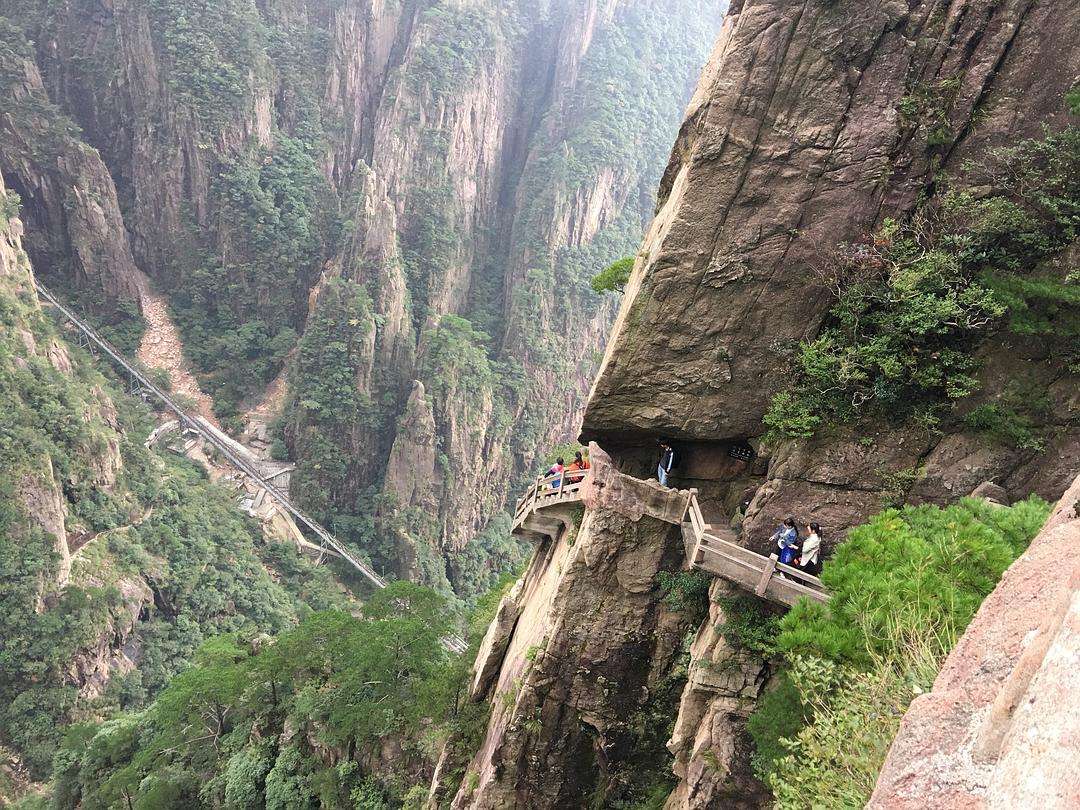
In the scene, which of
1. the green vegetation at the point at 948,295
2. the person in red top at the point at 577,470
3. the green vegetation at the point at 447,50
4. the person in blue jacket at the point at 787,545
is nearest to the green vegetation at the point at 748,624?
the person in blue jacket at the point at 787,545

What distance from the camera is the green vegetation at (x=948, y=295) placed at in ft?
27.3

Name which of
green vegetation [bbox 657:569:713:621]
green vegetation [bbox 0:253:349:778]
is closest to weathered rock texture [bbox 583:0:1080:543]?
green vegetation [bbox 657:569:713:621]

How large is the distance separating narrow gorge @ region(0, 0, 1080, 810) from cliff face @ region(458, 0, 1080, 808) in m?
0.05

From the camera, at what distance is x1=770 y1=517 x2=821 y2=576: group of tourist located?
8523 millimetres

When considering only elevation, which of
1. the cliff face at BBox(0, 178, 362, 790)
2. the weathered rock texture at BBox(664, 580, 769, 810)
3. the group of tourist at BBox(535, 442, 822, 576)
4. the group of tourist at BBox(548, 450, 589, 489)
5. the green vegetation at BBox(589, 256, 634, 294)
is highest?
the green vegetation at BBox(589, 256, 634, 294)

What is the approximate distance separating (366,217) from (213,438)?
21.6m

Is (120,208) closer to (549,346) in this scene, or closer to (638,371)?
(549,346)

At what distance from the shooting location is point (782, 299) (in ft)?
33.5

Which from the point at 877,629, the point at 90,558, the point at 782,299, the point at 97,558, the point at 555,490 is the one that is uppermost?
the point at 782,299

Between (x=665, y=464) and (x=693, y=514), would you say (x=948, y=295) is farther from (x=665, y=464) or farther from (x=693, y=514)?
(x=665, y=464)

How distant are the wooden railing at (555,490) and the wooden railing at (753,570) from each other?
2.69 metres

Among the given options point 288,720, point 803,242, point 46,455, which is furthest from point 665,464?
point 46,455

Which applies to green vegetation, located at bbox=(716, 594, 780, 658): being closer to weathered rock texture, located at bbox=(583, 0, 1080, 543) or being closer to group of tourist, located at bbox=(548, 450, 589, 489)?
weathered rock texture, located at bbox=(583, 0, 1080, 543)

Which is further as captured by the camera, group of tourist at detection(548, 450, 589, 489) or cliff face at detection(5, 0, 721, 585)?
cliff face at detection(5, 0, 721, 585)
